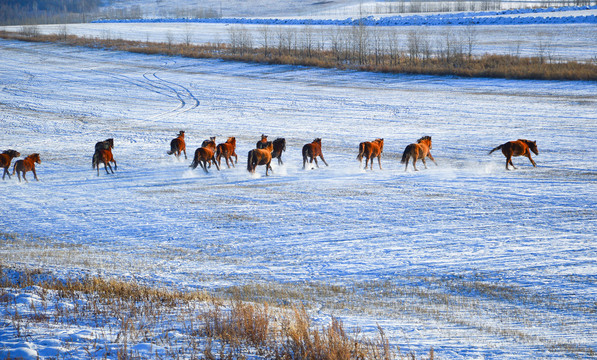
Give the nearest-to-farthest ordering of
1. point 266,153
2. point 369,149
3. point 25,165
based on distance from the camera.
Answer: point 25,165 < point 266,153 < point 369,149

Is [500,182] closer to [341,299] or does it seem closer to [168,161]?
[341,299]

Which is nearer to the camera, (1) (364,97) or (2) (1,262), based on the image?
(2) (1,262)

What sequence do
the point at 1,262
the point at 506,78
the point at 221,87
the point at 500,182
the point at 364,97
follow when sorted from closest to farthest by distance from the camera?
1. the point at 1,262
2. the point at 500,182
3. the point at 364,97
4. the point at 506,78
5. the point at 221,87

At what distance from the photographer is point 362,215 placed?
1533 cm

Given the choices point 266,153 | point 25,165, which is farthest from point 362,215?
point 25,165

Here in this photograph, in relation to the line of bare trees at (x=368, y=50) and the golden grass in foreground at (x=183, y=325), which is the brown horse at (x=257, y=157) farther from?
the line of bare trees at (x=368, y=50)

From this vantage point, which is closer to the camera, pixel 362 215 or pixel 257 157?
pixel 362 215

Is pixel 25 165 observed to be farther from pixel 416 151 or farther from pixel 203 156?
pixel 416 151

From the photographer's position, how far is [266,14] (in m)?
142

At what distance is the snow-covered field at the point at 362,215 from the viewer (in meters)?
9.42

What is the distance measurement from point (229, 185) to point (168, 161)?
15.2ft

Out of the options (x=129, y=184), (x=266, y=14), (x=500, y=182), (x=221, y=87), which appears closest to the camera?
(x=500, y=182)

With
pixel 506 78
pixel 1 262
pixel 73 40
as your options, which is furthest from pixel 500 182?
pixel 73 40

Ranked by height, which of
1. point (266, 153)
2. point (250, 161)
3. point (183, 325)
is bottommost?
point (183, 325)
